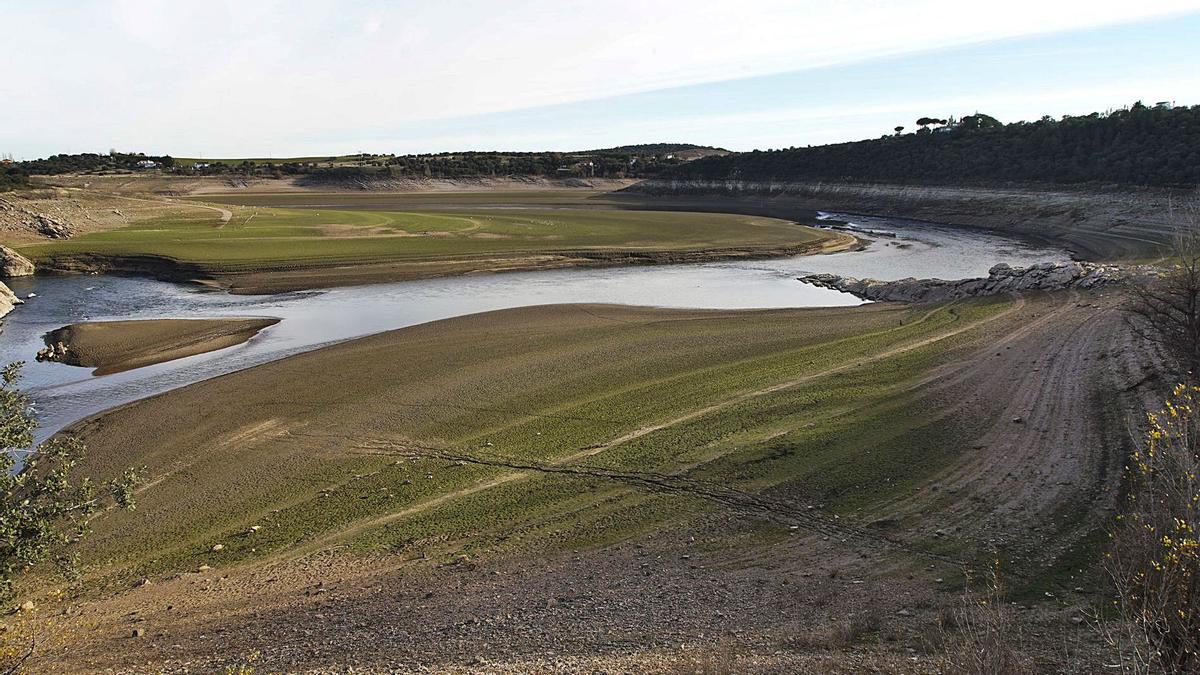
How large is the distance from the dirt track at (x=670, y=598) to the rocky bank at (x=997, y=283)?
63.4 ft

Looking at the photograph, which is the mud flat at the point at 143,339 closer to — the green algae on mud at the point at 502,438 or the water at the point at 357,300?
the water at the point at 357,300

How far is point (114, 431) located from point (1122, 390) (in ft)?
80.4

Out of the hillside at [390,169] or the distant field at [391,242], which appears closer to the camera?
the distant field at [391,242]

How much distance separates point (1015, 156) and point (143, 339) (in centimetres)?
9186

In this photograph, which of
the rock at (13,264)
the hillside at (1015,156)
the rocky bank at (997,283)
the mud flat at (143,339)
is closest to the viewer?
the mud flat at (143,339)

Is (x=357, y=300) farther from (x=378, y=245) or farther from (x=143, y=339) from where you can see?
(x=378, y=245)

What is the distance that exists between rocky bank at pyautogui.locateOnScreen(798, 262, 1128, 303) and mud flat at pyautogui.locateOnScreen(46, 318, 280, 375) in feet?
96.5

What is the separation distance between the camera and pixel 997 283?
115 feet

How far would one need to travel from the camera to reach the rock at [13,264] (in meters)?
46.7

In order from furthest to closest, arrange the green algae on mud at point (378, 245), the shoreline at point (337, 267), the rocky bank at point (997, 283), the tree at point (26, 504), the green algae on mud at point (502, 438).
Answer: the green algae on mud at point (378, 245) → the shoreline at point (337, 267) → the rocky bank at point (997, 283) → the green algae on mud at point (502, 438) → the tree at point (26, 504)

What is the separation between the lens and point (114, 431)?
19.9 m

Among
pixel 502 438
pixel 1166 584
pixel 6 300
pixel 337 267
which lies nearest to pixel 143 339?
pixel 6 300

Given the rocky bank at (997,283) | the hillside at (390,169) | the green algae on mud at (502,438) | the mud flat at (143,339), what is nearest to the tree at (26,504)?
the green algae on mud at (502,438)

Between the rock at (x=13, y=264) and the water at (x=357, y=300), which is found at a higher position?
the rock at (x=13, y=264)
